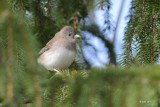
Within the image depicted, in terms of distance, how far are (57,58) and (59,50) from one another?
7cm

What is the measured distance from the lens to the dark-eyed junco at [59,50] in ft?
9.46

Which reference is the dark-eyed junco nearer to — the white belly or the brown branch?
the white belly

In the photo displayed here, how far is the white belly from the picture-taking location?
2879 mm

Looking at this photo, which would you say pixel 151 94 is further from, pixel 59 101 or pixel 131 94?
pixel 59 101

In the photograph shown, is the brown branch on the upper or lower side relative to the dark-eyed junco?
upper

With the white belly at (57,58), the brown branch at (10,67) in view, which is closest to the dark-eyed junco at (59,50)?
the white belly at (57,58)

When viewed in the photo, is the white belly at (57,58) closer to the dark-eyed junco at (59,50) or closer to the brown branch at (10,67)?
the dark-eyed junco at (59,50)

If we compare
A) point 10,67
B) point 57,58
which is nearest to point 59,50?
point 57,58

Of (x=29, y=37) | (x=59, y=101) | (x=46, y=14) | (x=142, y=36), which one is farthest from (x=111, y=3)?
(x=29, y=37)

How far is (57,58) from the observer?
2971 millimetres

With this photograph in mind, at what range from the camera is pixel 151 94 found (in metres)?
0.89

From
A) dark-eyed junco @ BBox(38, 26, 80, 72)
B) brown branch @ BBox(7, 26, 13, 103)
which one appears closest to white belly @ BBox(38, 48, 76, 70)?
dark-eyed junco @ BBox(38, 26, 80, 72)

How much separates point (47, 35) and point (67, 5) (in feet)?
0.80

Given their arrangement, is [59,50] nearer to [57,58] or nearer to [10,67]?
A: [57,58]
